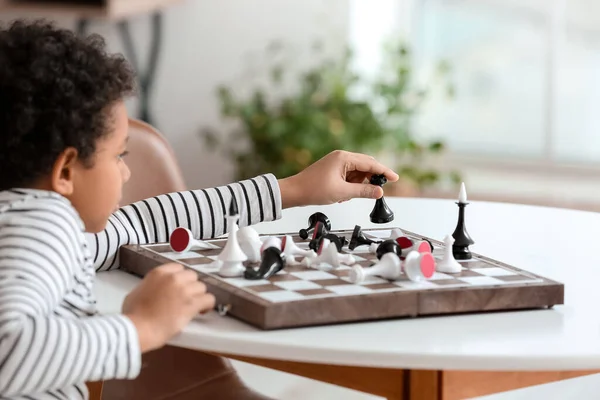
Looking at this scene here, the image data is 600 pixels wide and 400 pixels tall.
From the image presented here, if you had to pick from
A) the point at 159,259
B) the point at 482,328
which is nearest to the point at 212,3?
the point at 159,259

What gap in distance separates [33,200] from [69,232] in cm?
5

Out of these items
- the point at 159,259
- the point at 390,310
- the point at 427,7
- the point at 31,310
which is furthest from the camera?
the point at 427,7

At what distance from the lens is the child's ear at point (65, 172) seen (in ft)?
3.63

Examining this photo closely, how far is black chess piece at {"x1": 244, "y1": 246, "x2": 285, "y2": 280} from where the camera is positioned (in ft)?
3.75

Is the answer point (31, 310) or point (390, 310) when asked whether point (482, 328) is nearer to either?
point (390, 310)

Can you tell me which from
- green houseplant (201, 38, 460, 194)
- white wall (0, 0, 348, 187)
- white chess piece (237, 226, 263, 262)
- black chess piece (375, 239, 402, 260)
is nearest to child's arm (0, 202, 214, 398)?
white chess piece (237, 226, 263, 262)

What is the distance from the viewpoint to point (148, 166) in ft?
6.70

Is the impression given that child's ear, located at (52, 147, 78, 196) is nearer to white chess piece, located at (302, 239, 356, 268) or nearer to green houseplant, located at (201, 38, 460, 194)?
white chess piece, located at (302, 239, 356, 268)

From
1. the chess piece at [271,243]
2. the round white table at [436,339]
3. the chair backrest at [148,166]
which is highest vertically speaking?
the chair backrest at [148,166]

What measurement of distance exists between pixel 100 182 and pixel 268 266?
209 mm

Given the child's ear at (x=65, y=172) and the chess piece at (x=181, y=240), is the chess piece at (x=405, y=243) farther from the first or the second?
the child's ear at (x=65, y=172)

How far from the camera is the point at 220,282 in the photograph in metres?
1.12

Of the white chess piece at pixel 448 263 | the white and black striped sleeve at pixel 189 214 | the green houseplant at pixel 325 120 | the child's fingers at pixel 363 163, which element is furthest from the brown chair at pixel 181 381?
the green houseplant at pixel 325 120

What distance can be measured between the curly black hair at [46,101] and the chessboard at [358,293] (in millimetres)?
209
